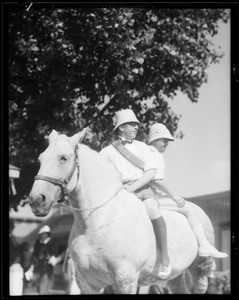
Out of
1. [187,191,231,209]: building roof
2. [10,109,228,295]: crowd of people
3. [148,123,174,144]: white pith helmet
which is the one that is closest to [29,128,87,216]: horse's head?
[10,109,228,295]: crowd of people

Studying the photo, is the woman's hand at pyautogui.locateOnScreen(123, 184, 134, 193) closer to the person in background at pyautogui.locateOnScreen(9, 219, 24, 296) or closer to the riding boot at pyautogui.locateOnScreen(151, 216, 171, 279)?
the riding boot at pyautogui.locateOnScreen(151, 216, 171, 279)

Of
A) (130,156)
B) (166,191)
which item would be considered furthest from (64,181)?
(166,191)

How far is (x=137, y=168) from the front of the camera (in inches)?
239

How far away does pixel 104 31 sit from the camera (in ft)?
30.0

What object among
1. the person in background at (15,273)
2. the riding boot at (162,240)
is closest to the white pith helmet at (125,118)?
the riding boot at (162,240)

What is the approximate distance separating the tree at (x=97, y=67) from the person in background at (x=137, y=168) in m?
2.23

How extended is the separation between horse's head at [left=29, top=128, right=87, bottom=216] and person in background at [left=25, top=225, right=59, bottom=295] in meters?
3.55

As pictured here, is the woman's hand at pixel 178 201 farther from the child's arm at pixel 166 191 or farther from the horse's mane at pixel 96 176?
the horse's mane at pixel 96 176

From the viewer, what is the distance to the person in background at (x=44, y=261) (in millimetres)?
8789

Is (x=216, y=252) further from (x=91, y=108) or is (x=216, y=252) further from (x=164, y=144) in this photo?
(x=91, y=108)

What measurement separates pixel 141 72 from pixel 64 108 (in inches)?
56.6

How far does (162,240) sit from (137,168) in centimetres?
79

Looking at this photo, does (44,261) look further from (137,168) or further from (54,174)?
(54,174)
